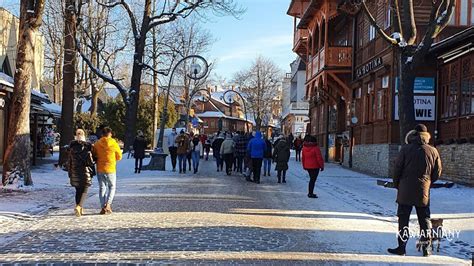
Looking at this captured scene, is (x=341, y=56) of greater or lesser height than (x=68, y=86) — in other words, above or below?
above

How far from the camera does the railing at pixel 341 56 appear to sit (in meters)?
30.8

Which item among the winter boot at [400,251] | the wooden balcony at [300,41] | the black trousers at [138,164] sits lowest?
the winter boot at [400,251]

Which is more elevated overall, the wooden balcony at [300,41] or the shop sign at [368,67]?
the wooden balcony at [300,41]

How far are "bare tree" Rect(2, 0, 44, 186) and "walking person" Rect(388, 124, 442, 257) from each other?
9993 mm

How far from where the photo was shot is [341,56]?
102 ft

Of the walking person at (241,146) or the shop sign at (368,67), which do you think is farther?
the shop sign at (368,67)

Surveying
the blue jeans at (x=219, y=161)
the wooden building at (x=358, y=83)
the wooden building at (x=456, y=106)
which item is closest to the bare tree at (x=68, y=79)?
the blue jeans at (x=219, y=161)

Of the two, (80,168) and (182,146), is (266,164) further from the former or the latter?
(80,168)

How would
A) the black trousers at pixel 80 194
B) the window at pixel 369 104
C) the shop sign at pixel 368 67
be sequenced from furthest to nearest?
the window at pixel 369 104 → the shop sign at pixel 368 67 → the black trousers at pixel 80 194

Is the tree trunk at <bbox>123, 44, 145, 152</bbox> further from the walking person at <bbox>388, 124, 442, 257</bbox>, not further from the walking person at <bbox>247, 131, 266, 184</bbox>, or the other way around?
the walking person at <bbox>388, 124, 442, 257</bbox>

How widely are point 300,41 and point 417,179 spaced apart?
34663 millimetres

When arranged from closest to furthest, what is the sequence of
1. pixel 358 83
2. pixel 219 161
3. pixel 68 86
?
pixel 68 86, pixel 219 161, pixel 358 83

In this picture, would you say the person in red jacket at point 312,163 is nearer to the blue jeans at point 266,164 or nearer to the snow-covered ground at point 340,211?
the snow-covered ground at point 340,211

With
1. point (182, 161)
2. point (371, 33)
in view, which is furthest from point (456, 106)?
point (182, 161)
